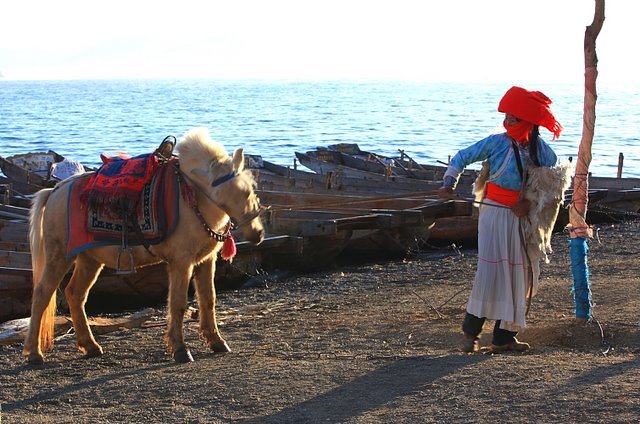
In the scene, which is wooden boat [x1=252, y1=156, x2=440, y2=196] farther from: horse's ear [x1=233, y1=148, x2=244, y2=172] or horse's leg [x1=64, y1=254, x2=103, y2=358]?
horse's ear [x1=233, y1=148, x2=244, y2=172]

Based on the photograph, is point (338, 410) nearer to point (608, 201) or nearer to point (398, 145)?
point (608, 201)

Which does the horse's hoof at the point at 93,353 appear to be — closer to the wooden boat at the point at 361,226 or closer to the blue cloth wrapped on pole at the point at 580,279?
the blue cloth wrapped on pole at the point at 580,279

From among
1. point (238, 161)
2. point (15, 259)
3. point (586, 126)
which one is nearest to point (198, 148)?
point (238, 161)

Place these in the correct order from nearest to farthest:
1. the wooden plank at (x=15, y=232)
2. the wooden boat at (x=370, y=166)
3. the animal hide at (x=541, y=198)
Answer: the animal hide at (x=541, y=198) < the wooden plank at (x=15, y=232) < the wooden boat at (x=370, y=166)

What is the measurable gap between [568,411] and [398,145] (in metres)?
45.3

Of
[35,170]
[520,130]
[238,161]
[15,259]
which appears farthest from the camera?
[35,170]

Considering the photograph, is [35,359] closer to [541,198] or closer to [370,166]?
[541,198]

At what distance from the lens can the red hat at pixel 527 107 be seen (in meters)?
7.18

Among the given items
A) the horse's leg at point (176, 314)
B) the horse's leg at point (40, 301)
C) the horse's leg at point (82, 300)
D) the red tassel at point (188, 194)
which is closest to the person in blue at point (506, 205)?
the red tassel at point (188, 194)

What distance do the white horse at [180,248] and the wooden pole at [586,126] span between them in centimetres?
279

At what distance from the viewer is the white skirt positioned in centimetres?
732

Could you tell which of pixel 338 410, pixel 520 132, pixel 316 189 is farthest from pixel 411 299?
pixel 316 189

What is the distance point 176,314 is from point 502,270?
8.14 ft

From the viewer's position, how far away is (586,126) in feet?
27.2
